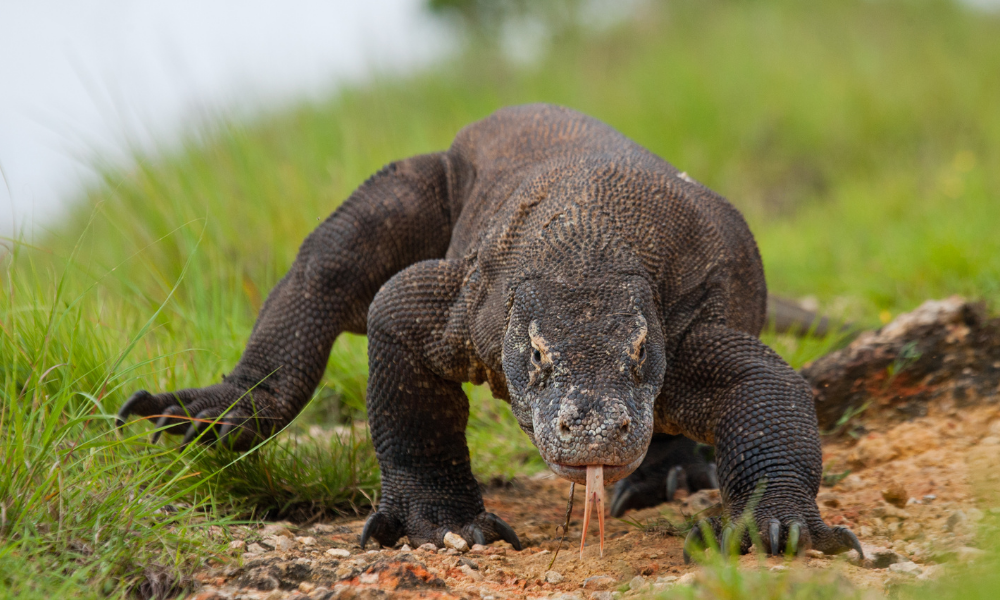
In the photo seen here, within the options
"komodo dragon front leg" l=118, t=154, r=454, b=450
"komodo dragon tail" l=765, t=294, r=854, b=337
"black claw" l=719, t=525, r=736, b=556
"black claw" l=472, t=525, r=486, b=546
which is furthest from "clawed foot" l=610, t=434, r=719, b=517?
"black claw" l=719, t=525, r=736, b=556

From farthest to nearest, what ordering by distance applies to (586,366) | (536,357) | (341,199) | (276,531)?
1. (341,199)
2. (276,531)
3. (536,357)
4. (586,366)

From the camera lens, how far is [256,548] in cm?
313

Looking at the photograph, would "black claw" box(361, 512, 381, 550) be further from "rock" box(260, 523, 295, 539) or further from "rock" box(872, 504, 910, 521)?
"rock" box(872, 504, 910, 521)

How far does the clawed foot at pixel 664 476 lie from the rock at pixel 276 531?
159cm

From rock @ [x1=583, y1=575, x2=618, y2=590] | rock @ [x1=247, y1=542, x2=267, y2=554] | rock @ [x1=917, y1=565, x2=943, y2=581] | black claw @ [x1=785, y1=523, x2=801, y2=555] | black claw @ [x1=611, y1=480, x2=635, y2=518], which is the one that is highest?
black claw @ [x1=785, y1=523, x2=801, y2=555]

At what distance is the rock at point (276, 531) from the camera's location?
10.9ft

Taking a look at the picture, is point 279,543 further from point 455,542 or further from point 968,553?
point 968,553

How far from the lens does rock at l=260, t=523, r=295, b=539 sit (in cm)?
333

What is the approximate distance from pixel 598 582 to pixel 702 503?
1.54 m

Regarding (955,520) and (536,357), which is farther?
(955,520)

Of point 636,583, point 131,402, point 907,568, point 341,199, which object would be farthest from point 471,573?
point 341,199

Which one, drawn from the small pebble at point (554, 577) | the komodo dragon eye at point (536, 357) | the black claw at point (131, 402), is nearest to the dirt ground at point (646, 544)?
the small pebble at point (554, 577)

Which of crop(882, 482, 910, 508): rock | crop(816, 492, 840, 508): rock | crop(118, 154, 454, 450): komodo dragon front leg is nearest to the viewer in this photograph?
crop(882, 482, 910, 508): rock

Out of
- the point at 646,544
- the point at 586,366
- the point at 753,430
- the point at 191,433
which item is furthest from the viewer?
the point at 191,433
